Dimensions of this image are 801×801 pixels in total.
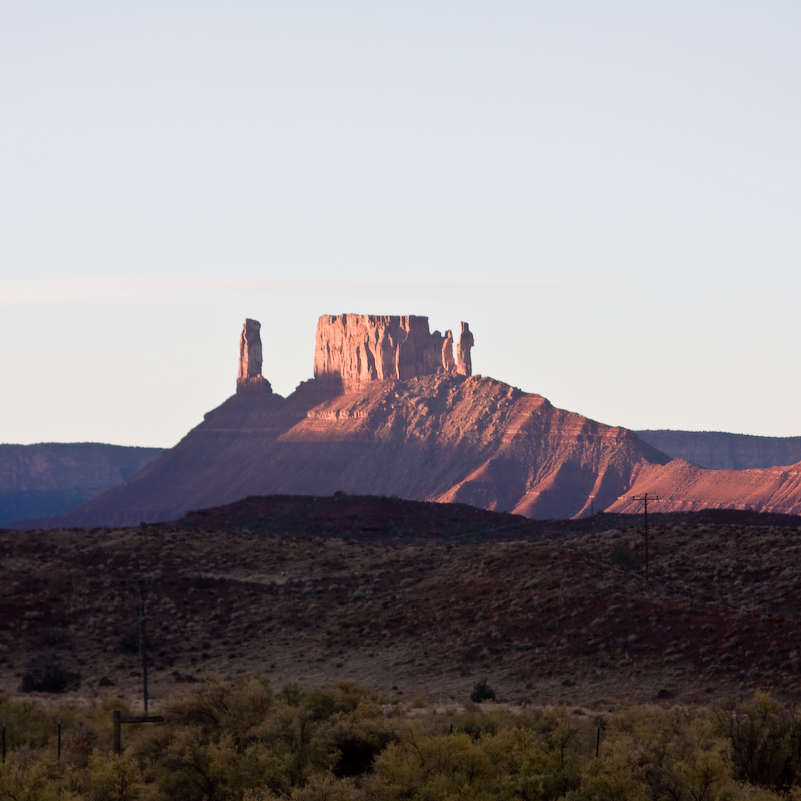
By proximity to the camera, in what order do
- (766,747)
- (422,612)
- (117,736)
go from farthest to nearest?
(422,612)
(117,736)
(766,747)

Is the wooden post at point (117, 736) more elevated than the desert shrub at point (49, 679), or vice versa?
the wooden post at point (117, 736)

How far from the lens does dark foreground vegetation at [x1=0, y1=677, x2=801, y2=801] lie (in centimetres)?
2550

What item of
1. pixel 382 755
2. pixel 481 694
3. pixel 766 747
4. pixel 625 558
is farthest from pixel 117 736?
pixel 625 558

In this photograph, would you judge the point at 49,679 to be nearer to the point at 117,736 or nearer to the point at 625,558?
the point at 117,736

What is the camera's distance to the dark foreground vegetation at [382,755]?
83.7ft

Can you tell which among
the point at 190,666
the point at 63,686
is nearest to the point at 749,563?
the point at 190,666


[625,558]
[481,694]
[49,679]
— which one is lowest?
[49,679]

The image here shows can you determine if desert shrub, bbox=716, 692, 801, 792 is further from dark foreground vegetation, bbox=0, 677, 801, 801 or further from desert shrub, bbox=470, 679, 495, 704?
desert shrub, bbox=470, 679, 495, 704

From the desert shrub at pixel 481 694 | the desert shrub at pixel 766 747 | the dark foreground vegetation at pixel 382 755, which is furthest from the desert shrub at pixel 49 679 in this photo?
the desert shrub at pixel 766 747

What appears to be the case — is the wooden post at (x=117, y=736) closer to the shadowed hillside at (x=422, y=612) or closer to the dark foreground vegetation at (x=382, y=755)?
the dark foreground vegetation at (x=382, y=755)

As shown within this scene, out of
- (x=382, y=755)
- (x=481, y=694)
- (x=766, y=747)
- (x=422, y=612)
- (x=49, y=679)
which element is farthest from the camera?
(x=422, y=612)

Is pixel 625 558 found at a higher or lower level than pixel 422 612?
higher

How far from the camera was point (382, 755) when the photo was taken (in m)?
28.6

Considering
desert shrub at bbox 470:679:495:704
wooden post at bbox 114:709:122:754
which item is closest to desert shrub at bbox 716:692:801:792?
wooden post at bbox 114:709:122:754
